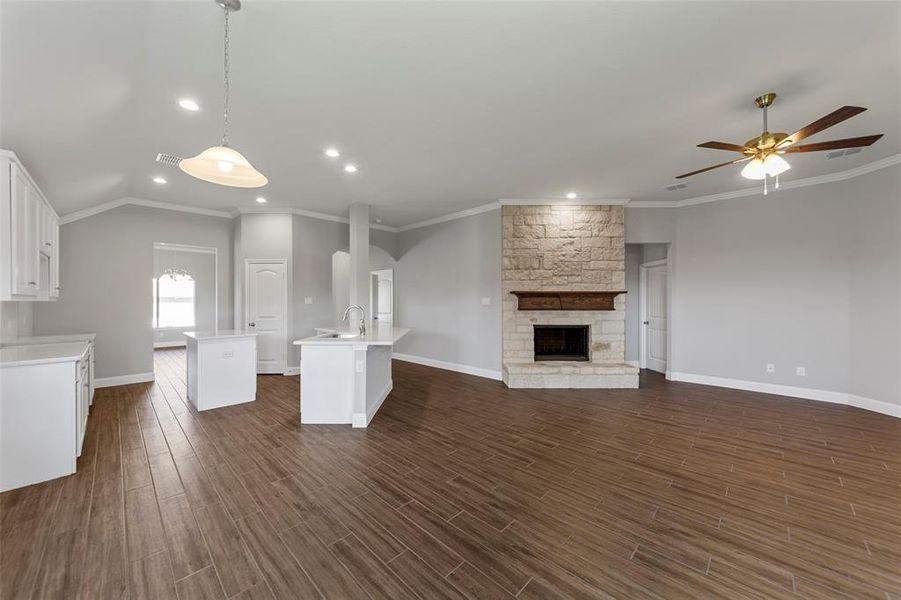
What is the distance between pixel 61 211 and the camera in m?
4.45

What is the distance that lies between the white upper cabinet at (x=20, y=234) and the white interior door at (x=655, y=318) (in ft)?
25.8

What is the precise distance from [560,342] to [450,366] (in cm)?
205

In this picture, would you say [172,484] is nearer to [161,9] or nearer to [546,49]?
[161,9]

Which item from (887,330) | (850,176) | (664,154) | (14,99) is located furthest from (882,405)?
(14,99)

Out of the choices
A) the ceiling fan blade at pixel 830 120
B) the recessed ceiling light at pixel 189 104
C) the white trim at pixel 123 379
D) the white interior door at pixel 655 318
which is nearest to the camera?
the ceiling fan blade at pixel 830 120

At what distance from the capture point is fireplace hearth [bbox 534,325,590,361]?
5711 mm

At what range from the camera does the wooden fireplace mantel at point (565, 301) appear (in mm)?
5320

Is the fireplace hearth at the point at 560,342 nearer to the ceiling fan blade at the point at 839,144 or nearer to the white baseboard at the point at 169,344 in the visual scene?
the ceiling fan blade at the point at 839,144

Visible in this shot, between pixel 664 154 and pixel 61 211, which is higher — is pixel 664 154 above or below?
above

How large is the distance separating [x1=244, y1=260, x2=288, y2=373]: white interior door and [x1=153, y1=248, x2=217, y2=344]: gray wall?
410 centimetres

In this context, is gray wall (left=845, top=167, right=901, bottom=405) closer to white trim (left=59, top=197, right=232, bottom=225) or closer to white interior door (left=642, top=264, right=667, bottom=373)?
white interior door (left=642, top=264, right=667, bottom=373)

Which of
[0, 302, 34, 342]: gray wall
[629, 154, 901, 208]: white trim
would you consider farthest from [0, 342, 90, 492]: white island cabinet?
[629, 154, 901, 208]: white trim

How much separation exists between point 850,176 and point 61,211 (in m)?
10.2

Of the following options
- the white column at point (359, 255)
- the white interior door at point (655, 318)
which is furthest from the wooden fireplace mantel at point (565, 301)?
the white column at point (359, 255)
